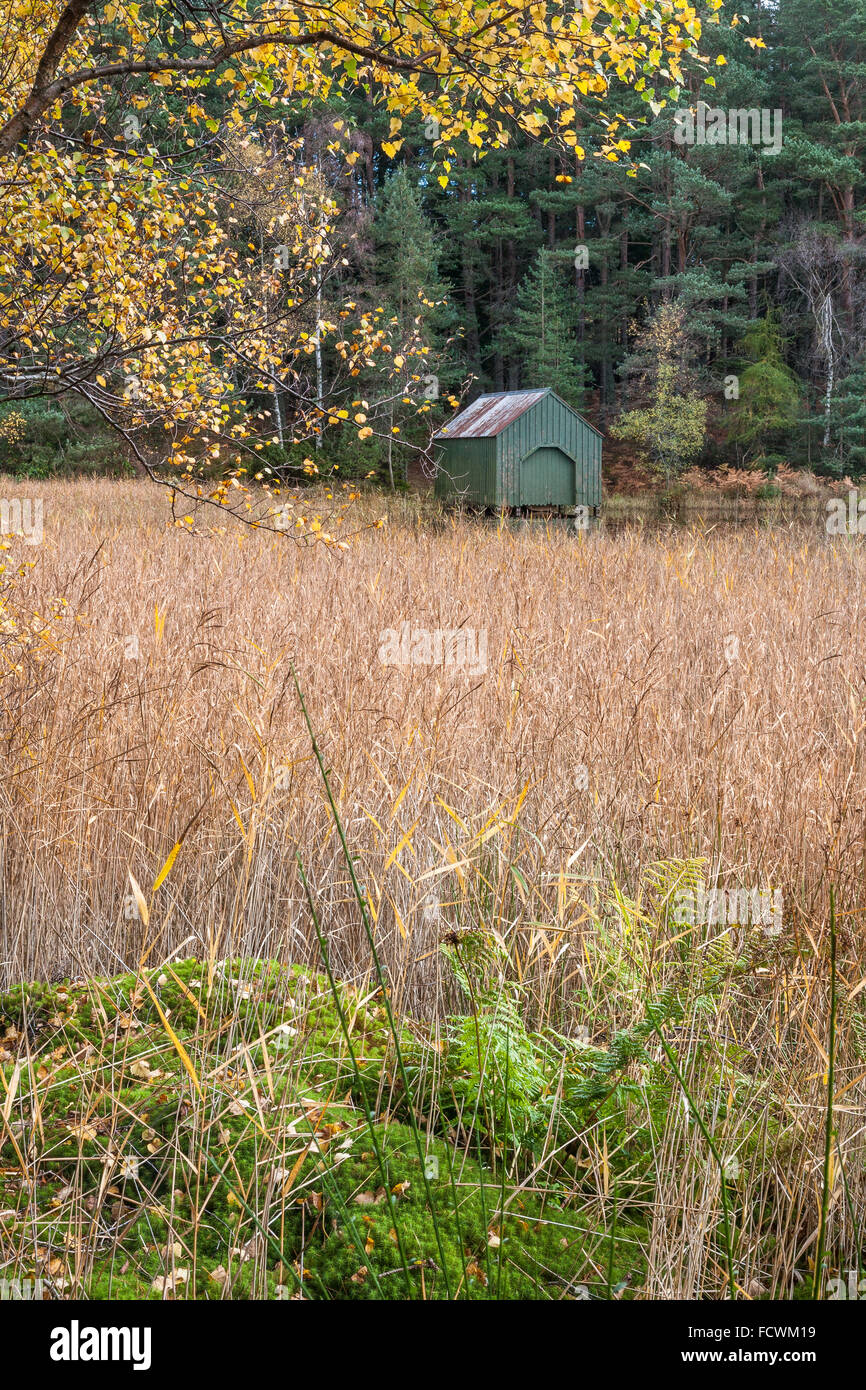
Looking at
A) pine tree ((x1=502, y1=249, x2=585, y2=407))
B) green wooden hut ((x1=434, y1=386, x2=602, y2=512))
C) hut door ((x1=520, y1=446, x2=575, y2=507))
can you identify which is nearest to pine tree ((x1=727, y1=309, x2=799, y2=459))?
pine tree ((x1=502, y1=249, x2=585, y2=407))

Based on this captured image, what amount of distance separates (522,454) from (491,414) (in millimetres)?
1098

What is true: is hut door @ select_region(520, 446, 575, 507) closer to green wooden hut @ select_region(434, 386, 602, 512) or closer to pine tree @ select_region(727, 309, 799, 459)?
green wooden hut @ select_region(434, 386, 602, 512)

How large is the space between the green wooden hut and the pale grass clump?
1243 cm

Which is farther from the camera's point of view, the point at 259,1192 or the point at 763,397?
the point at 763,397

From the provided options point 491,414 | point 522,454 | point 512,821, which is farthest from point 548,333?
point 512,821

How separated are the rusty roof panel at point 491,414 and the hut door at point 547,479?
957 mm

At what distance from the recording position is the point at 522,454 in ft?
59.2

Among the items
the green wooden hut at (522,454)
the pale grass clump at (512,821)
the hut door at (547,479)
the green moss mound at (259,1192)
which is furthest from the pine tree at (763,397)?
the green moss mound at (259,1192)

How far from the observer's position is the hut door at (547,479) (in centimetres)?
1838

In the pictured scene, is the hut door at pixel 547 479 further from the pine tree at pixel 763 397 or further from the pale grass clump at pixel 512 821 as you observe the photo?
the pale grass clump at pixel 512 821

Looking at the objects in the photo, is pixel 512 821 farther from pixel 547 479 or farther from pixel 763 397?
pixel 763 397
